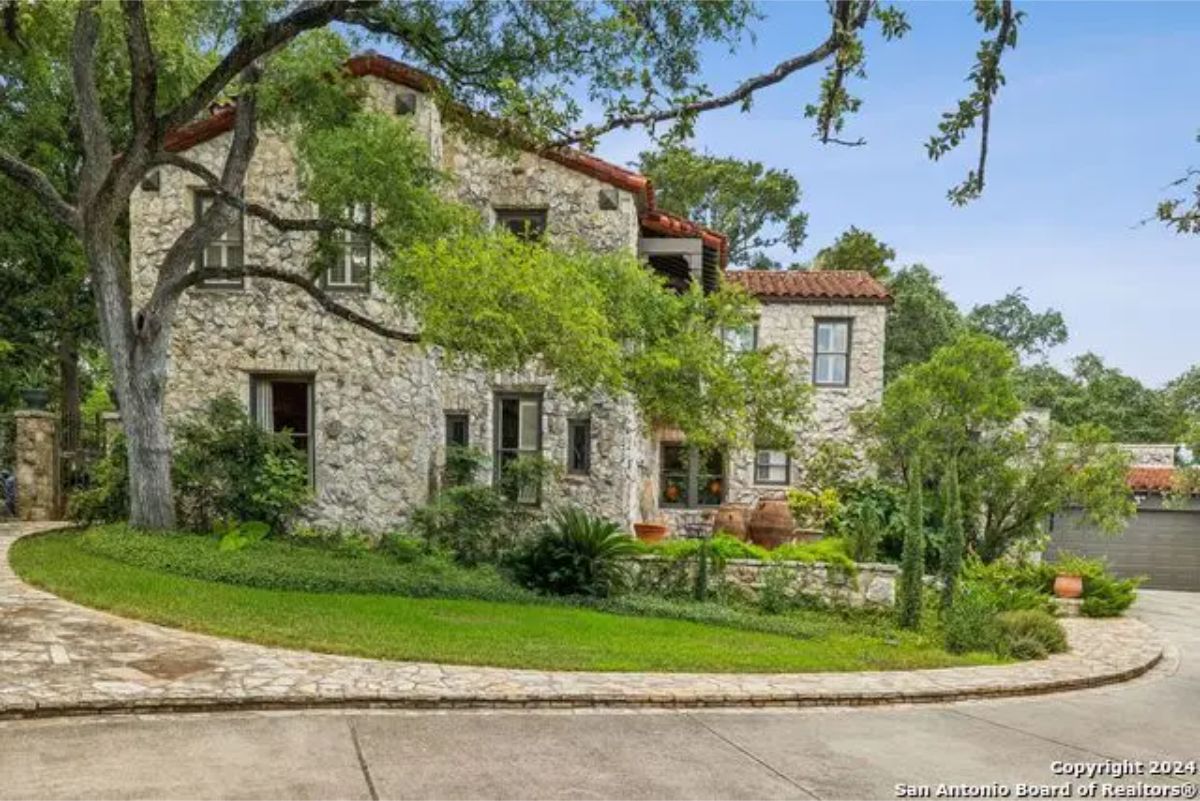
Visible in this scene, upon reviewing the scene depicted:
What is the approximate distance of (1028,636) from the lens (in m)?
10.7

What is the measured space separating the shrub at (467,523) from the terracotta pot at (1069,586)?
9.63 meters

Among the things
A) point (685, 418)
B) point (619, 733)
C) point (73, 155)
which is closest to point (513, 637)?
point (619, 733)

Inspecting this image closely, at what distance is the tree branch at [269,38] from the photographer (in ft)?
30.1

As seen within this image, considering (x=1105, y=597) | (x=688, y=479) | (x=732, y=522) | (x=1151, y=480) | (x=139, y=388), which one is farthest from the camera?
(x=1151, y=480)

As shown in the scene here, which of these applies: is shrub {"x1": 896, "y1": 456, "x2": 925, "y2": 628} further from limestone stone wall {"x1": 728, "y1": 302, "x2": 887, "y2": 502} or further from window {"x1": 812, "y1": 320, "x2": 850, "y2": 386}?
window {"x1": 812, "y1": 320, "x2": 850, "y2": 386}

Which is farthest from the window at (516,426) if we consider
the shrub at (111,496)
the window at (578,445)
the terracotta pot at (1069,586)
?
the terracotta pot at (1069,586)

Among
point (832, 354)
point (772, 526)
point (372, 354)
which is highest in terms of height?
point (832, 354)

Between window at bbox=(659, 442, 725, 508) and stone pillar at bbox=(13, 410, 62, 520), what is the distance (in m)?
12.2

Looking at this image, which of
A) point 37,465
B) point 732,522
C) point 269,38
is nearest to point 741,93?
point 269,38

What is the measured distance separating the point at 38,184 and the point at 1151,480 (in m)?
25.0

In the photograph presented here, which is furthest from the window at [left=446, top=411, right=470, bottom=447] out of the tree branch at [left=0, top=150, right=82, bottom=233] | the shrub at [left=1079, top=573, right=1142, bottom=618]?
the shrub at [left=1079, top=573, right=1142, bottom=618]

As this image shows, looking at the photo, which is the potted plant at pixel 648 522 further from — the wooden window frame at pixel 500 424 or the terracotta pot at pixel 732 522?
the wooden window frame at pixel 500 424

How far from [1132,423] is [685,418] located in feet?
107

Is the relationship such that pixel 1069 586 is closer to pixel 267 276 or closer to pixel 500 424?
pixel 500 424
